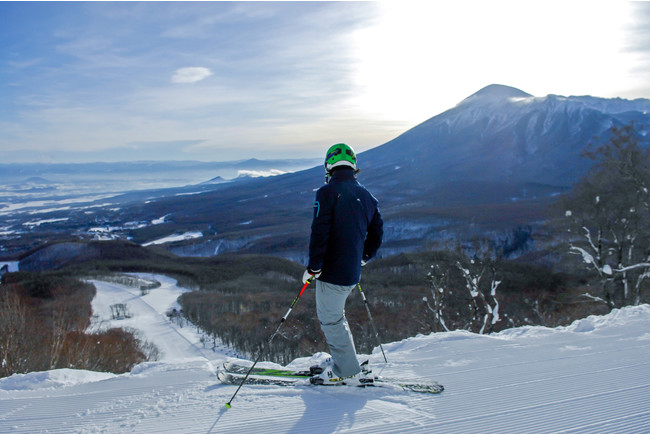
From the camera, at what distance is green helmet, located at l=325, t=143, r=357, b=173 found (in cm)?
385

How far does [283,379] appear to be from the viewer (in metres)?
4.23

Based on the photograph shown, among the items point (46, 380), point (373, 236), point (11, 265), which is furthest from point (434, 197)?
point (46, 380)

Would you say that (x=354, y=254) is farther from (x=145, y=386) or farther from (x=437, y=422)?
(x=145, y=386)

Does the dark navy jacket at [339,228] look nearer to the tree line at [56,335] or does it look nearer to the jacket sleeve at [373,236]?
the jacket sleeve at [373,236]

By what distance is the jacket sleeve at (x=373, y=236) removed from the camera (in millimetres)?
4105

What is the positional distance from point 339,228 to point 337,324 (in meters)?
1.00

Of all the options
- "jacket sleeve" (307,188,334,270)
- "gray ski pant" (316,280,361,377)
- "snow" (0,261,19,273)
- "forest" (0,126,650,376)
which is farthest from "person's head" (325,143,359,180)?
"snow" (0,261,19,273)

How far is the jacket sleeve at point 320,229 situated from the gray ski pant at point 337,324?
249mm

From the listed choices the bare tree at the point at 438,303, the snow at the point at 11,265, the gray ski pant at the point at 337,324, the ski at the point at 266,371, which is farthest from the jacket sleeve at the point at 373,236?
the snow at the point at 11,265

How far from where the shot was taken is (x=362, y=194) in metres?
3.82

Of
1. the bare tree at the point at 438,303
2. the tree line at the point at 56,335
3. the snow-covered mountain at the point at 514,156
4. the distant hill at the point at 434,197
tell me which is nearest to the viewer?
the tree line at the point at 56,335

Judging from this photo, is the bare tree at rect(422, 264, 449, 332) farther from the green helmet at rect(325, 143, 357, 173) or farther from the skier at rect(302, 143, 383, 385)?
the green helmet at rect(325, 143, 357, 173)

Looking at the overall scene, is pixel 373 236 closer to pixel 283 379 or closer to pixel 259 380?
pixel 283 379

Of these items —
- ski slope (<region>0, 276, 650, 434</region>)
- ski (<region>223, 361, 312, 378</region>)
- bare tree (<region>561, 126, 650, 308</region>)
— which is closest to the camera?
ski slope (<region>0, 276, 650, 434</region>)
